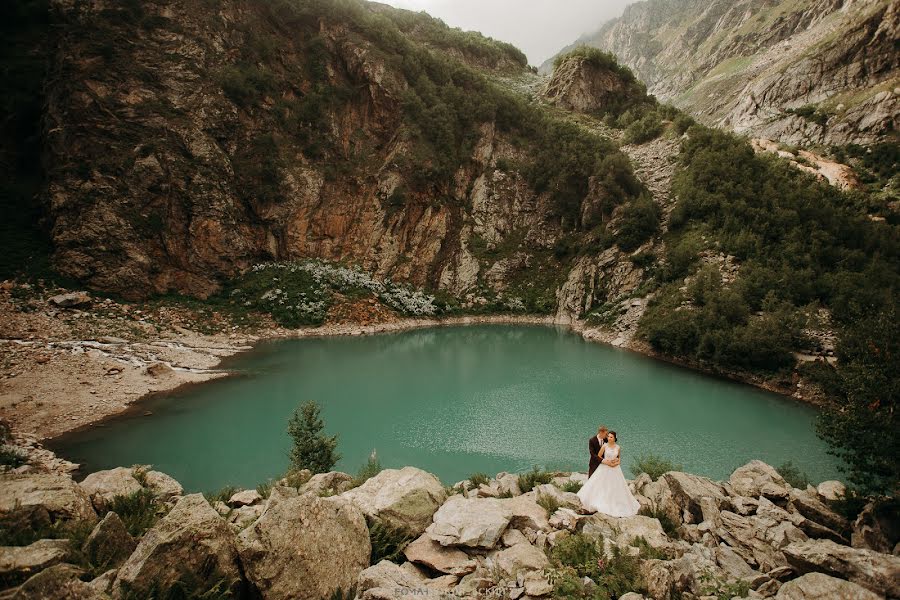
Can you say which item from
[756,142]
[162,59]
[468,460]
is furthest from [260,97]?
[756,142]

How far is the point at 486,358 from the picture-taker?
29547 millimetres

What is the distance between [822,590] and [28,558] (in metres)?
8.59

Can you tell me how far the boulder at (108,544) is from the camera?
484 cm

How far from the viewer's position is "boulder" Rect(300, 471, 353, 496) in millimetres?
9086

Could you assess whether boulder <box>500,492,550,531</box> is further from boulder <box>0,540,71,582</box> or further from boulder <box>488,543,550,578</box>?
boulder <box>0,540,71,582</box>

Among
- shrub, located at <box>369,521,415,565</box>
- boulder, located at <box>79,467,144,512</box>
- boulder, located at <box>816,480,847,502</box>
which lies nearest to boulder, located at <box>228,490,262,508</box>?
boulder, located at <box>79,467,144,512</box>

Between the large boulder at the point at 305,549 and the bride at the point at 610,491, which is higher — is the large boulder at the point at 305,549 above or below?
below

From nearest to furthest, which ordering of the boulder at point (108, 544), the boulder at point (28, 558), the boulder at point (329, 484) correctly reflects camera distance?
the boulder at point (28, 558) < the boulder at point (108, 544) < the boulder at point (329, 484)

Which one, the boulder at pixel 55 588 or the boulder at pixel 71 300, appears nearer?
the boulder at pixel 55 588

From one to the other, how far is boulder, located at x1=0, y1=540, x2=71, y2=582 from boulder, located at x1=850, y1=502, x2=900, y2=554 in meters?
11.4

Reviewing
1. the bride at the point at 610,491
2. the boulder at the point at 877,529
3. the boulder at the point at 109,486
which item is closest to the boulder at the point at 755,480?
the boulder at the point at 877,529

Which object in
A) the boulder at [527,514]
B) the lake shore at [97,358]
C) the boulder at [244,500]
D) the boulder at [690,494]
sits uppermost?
the boulder at [690,494]

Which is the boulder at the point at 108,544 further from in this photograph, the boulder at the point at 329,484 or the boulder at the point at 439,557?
the boulder at the point at 329,484

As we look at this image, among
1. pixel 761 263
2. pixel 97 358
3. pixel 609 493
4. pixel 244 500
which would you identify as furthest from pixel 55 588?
pixel 761 263
